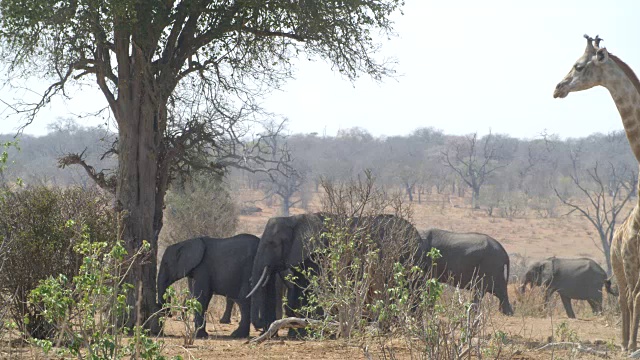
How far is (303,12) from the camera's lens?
13055 mm

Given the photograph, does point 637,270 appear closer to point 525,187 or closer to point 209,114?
point 209,114

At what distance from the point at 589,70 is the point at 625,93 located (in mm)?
404

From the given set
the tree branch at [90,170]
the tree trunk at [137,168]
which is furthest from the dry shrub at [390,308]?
the tree branch at [90,170]

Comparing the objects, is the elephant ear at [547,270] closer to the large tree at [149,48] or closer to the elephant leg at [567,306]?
the elephant leg at [567,306]

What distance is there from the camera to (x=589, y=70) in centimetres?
922

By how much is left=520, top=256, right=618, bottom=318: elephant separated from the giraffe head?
38.8ft

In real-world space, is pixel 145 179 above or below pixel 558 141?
below

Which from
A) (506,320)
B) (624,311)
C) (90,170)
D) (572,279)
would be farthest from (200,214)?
(624,311)

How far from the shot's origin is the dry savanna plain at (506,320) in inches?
330

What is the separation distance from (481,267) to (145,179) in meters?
7.27

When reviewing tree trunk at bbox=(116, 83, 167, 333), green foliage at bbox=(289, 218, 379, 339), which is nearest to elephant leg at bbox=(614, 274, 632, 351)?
green foliage at bbox=(289, 218, 379, 339)

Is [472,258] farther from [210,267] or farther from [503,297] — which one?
[210,267]

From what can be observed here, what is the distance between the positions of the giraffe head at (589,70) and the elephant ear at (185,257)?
729 centimetres

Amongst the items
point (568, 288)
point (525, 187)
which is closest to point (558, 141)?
point (525, 187)
